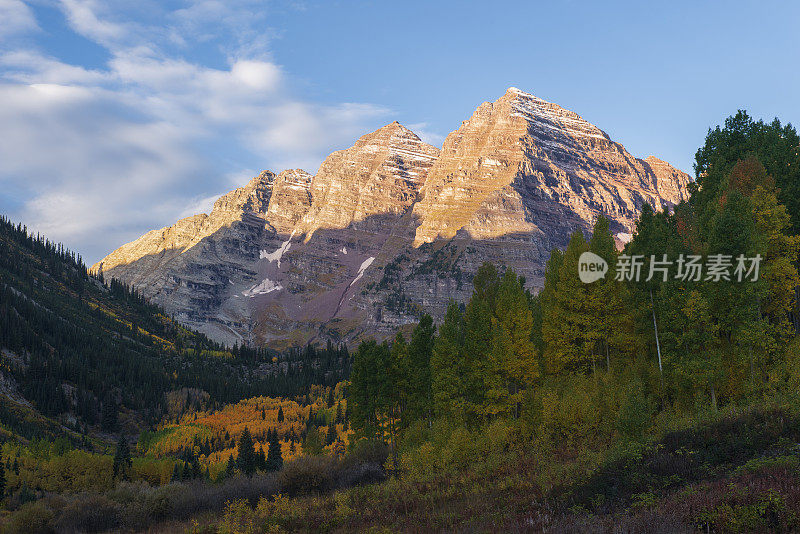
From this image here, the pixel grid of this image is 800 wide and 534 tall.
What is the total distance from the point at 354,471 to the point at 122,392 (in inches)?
7089

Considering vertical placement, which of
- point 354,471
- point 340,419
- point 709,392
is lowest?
point 340,419

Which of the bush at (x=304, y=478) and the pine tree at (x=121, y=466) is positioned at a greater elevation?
the bush at (x=304, y=478)

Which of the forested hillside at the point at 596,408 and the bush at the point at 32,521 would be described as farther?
the bush at the point at 32,521

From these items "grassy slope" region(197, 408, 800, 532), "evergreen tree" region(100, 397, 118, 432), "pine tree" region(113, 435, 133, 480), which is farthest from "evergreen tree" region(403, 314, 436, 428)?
"evergreen tree" region(100, 397, 118, 432)

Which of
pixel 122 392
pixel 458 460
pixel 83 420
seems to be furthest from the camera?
pixel 122 392

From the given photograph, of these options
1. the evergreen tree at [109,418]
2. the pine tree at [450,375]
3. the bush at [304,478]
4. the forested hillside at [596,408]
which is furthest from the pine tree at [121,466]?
the evergreen tree at [109,418]

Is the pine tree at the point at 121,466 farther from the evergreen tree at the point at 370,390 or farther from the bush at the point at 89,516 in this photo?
the bush at the point at 89,516

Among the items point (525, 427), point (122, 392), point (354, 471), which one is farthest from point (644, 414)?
point (122, 392)

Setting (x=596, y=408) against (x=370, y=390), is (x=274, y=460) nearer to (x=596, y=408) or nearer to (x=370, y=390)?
(x=370, y=390)

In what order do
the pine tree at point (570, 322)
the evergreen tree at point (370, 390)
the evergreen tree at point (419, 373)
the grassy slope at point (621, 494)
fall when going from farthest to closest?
1. the evergreen tree at point (370, 390)
2. the evergreen tree at point (419, 373)
3. the pine tree at point (570, 322)
4. the grassy slope at point (621, 494)

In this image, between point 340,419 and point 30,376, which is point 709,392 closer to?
point 340,419

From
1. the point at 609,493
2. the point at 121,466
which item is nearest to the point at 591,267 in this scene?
the point at 609,493

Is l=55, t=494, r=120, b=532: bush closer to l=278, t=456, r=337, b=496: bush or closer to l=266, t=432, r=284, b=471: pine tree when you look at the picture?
l=278, t=456, r=337, b=496: bush

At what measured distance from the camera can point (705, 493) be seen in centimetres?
1748
